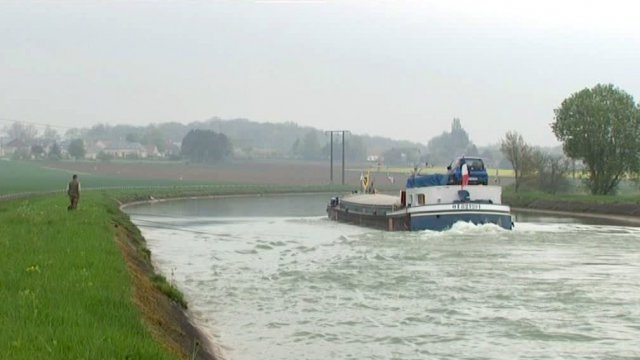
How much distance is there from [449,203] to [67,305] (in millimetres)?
31892

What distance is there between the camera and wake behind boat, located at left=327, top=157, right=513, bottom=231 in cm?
3934

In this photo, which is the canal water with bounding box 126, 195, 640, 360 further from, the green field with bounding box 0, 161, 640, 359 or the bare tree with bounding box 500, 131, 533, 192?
the bare tree with bounding box 500, 131, 533, 192

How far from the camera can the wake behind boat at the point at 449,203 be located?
129 ft

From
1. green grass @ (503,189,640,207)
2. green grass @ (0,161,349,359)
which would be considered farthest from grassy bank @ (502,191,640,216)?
green grass @ (0,161,349,359)

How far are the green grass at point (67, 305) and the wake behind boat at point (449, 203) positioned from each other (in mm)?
24634

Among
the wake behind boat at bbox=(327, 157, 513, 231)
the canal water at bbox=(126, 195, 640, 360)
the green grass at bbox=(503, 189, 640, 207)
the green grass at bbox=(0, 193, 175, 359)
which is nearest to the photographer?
the green grass at bbox=(0, 193, 175, 359)

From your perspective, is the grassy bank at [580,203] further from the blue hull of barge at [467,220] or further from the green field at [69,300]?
the green field at [69,300]

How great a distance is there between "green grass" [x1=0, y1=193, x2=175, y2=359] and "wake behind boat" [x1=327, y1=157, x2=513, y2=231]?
24634 mm

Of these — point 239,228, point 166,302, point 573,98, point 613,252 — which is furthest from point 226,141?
point 166,302

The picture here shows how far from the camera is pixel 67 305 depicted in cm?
959

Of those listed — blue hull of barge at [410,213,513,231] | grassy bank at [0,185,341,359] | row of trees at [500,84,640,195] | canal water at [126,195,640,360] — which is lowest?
canal water at [126,195,640,360]

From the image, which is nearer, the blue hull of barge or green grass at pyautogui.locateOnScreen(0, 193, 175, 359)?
green grass at pyautogui.locateOnScreen(0, 193, 175, 359)

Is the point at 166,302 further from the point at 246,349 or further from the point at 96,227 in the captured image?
the point at 96,227

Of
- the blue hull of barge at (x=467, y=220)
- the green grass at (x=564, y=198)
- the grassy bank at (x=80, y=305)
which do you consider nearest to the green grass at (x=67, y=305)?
the grassy bank at (x=80, y=305)
